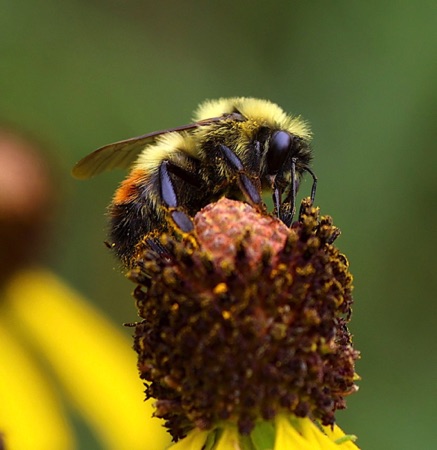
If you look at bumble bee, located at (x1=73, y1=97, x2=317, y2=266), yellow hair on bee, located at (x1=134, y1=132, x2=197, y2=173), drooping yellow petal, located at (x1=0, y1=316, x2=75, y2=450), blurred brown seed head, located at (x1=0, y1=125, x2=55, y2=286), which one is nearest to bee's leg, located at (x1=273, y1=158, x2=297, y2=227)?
bumble bee, located at (x1=73, y1=97, x2=317, y2=266)

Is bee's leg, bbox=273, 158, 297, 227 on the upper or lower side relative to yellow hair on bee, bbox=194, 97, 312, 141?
lower

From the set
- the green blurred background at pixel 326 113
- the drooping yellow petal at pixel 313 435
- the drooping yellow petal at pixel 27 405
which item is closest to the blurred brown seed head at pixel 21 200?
the green blurred background at pixel 326 113

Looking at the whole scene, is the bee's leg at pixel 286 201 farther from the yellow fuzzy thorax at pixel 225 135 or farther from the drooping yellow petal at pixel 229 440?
the drooping yellow petal at pixel 229 440

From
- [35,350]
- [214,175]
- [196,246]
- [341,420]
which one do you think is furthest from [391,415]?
[196,246]

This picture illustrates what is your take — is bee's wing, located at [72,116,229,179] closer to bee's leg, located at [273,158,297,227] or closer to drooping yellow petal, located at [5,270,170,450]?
bee's leg, located at [273,158,297,227]

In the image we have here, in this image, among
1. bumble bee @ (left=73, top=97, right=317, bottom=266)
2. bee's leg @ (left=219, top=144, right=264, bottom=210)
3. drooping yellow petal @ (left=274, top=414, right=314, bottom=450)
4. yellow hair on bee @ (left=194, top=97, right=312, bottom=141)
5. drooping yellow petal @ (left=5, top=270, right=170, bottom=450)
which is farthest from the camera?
drooping yellow petal @ (left=5, top=270, right=170, bottom=450)

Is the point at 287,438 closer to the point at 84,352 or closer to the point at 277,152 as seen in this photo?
the point at 277,152

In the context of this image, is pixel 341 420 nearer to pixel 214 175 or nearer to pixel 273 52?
pixel 273 52

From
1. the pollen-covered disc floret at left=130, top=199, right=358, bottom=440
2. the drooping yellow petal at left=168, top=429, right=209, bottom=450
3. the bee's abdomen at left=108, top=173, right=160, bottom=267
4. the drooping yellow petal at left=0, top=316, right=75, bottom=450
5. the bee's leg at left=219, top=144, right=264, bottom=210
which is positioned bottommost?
the drooping yellow petal at left=0, top=316, right=75, bottom=450
